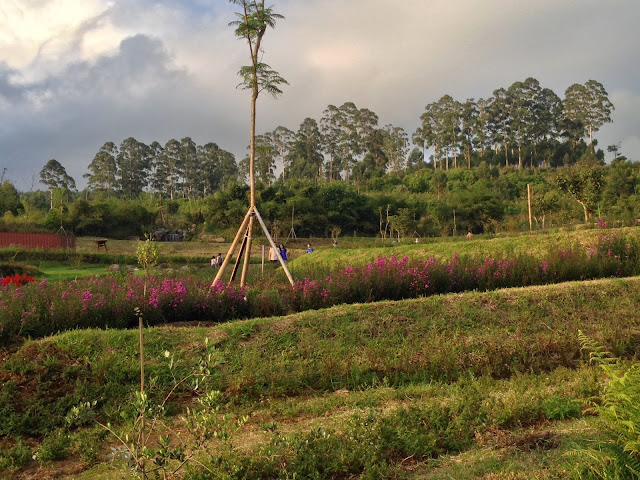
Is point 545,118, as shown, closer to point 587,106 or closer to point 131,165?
point 587,106

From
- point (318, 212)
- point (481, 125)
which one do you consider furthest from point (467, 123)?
point (318, 212)

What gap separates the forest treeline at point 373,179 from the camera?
125 ft

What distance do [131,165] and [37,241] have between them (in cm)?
4917

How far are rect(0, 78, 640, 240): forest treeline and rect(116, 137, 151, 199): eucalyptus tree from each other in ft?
0.51

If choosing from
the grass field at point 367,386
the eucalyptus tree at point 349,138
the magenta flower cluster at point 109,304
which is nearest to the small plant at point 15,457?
the grass field at point 367,386

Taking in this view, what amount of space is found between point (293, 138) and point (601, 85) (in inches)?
1668

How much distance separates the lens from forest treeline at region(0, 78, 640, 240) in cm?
3825

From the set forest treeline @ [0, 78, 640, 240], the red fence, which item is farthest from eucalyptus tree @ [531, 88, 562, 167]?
the red fence

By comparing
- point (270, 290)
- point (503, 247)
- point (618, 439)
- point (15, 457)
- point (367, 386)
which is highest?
point (503, 247)

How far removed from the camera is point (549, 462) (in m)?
2.93

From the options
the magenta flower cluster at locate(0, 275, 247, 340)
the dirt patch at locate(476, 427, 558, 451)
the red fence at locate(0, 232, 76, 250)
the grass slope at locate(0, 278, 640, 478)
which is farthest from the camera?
the red fence at locate(0, 232, 76, 250)

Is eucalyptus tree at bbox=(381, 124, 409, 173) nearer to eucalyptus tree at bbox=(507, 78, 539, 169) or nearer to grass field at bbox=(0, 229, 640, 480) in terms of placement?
eucalyptus tree at bbox=(507, 78, 539, 169)

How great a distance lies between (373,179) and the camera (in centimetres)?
5838

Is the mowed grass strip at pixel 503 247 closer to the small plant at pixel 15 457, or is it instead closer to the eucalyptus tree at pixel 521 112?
the small plant at pixel 15 457
